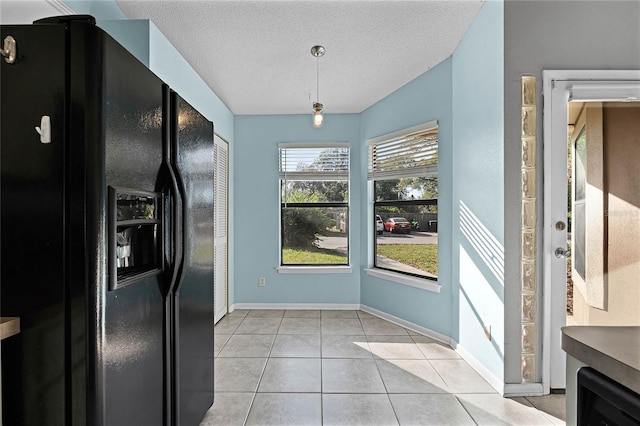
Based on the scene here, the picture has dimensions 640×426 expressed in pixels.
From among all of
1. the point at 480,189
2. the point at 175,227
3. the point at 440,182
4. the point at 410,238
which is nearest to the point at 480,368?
the point at 480,189

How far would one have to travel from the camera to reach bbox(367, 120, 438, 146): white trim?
3.16 m

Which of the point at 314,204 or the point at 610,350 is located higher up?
the point at 314,204

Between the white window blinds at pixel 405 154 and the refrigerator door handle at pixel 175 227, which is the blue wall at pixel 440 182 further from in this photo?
the refrigerator door handle at pixel 175 227

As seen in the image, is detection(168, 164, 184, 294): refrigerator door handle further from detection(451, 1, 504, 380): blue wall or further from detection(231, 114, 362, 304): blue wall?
detection(231, 114, 362, 304): blue wall

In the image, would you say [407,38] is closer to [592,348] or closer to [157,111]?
[157,111]

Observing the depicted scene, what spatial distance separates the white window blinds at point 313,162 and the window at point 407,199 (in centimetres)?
45

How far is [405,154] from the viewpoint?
3.55 metres

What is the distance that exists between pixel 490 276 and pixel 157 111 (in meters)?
2.33

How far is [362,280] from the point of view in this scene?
4.16m

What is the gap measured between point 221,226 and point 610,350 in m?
3.60

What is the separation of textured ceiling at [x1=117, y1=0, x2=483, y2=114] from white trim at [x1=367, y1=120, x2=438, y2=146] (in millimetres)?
483

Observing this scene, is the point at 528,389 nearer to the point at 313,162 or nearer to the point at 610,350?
the point at 610,350

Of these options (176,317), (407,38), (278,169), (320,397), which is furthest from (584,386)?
(278,169)

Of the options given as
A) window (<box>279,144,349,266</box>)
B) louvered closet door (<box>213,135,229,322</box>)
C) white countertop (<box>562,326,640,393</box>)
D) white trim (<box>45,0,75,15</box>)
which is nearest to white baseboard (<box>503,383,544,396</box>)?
white countertop (<box>562,326,640,393</box>)
